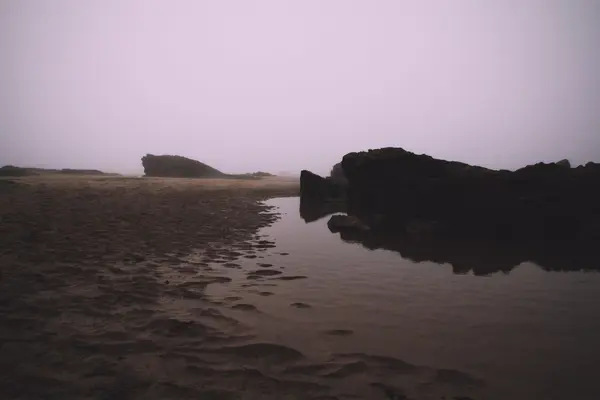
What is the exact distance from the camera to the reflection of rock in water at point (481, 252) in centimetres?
834

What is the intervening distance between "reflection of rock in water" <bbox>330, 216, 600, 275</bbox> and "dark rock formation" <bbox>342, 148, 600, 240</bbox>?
1.59 meters

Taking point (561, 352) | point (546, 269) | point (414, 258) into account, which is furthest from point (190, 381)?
point (546, 269)

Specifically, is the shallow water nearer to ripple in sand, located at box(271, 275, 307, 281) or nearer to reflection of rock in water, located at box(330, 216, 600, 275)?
ripple in sand, located at box(271, 275, 307, 281)

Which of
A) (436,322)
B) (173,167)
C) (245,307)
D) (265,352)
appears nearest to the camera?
(265,352)

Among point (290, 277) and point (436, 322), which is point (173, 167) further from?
point (436, 322)

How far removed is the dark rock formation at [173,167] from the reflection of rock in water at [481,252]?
61.7 m

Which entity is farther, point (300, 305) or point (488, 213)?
point (488, 213)

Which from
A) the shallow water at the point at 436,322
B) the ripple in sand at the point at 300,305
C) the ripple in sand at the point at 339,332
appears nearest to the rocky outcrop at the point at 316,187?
the shallow water at the point at 436,322

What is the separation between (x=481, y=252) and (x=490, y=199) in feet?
18.5

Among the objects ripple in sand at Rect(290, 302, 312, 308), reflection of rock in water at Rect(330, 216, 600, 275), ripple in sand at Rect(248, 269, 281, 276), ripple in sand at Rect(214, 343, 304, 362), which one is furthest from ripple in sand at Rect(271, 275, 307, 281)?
reflection of rock in water at Rect(330, 216, 600, 275)

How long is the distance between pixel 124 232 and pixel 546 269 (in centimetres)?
1279

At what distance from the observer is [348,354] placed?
4027 millimetres

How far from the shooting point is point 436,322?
4.93m

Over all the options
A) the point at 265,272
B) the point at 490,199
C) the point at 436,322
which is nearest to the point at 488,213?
the point at 490,199
